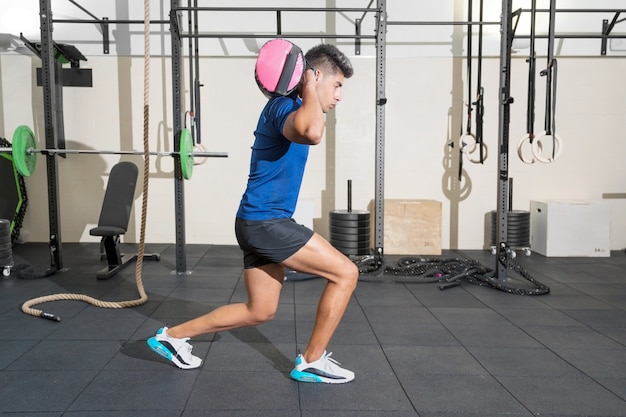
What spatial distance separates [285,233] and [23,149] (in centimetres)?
281

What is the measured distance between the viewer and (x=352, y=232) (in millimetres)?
4781

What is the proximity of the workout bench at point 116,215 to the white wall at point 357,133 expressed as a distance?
1.10m

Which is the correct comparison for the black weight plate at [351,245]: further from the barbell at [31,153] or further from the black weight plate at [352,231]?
the barbell at [31,153]

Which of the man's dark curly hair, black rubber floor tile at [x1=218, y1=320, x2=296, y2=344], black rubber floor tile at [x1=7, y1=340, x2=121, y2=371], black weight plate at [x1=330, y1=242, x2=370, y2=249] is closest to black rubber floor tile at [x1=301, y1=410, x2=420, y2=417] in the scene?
black rubber floor tile at [x1=218, y1=320, x2=296, y2=344]

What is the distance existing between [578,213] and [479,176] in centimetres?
103

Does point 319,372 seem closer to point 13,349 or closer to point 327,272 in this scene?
point 327,272

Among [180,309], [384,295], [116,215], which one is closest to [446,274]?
[384,295]

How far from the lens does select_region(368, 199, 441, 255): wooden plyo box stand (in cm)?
520

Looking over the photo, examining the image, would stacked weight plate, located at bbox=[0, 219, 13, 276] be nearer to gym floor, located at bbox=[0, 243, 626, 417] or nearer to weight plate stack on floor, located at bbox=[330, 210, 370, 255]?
gym floor, located at bbox=[0, 243, 626, 417]

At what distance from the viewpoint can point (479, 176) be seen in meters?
5.59

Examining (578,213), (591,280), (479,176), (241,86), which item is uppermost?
(241,86)

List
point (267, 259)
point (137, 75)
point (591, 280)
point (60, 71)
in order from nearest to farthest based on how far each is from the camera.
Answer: point (267, 259), point (591, 280), point (60, 71), point (137, 75)

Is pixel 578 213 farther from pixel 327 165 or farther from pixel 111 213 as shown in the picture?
pixel 111 213

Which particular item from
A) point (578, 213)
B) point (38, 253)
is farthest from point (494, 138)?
point (38, 253)
